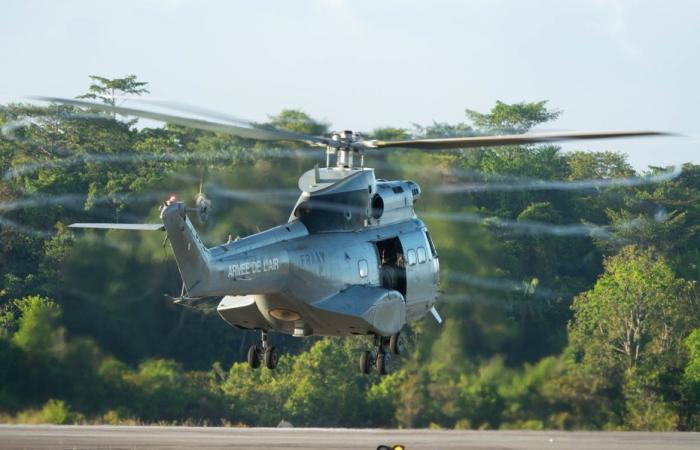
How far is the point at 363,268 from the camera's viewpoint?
32531 millimetres

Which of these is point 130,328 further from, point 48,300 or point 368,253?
point 368,253

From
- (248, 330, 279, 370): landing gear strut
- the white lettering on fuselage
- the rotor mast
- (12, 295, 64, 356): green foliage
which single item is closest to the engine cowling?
the rotor mast

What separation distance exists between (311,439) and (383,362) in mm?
16276

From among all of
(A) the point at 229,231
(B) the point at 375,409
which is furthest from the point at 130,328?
(B) the point at 375,409

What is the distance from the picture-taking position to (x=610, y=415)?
52.3 m

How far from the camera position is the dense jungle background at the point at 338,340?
44906 millimetres

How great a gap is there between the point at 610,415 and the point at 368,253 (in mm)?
22313

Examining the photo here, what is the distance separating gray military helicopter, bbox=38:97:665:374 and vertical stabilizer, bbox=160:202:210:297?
0.06 feet

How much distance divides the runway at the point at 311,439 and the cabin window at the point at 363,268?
13192mm

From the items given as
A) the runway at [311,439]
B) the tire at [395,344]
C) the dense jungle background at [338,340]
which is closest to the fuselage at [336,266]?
the tire at [395,344]

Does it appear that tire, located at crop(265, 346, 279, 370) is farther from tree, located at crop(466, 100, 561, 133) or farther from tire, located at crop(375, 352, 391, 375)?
tree, located at crop(466, 100, 561, 133)

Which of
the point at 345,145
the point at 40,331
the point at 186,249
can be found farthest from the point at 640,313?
the point at 186,249

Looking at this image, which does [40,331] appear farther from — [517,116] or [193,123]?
[517,116]

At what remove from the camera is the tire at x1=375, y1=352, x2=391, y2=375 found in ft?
110
